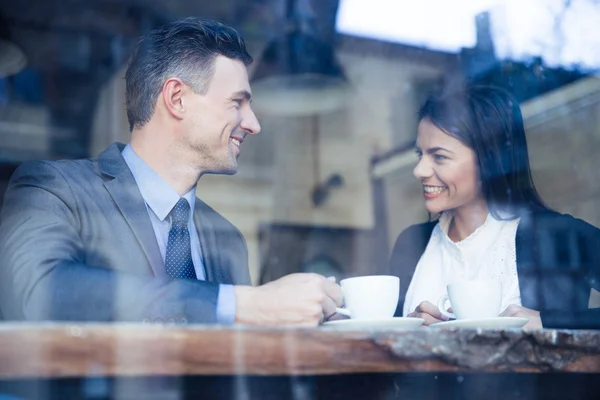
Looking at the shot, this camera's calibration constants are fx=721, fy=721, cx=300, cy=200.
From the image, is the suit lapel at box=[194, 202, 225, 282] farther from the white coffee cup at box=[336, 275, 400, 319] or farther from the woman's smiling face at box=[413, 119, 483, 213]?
the woman's smiling face at box=[413, 119, 483, 213]

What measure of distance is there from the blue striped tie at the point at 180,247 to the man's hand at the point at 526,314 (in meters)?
0.61

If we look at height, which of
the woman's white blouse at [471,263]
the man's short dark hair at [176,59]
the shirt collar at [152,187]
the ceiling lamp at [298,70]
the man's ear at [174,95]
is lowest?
the woman's white blouse at [471,263]

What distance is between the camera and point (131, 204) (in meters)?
1.36

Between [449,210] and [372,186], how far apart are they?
8.33 ft

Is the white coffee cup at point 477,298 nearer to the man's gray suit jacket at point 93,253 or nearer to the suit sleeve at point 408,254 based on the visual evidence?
the man's gray suit jacket at point 93,253

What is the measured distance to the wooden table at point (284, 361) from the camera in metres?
0.67

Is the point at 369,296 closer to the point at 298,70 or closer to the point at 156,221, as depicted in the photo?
the point at 156,221

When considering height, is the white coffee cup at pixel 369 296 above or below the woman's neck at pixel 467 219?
below

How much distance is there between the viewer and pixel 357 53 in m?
3.43

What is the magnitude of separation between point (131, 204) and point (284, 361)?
69 centimetres

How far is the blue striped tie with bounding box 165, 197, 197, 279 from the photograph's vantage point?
1.38 m

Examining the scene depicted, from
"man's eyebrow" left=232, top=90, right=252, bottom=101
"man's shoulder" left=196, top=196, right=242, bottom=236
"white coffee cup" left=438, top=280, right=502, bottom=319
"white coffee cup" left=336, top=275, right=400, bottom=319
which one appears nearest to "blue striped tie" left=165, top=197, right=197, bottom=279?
"man's shoulder" left=196, top=196, right=242, bottom=236

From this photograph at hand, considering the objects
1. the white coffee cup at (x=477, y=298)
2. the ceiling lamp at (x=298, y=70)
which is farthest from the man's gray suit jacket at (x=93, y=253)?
the ceiling lamp at (x=298, y=70)

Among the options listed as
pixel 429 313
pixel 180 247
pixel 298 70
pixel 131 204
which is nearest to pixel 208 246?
pixel 180 247
